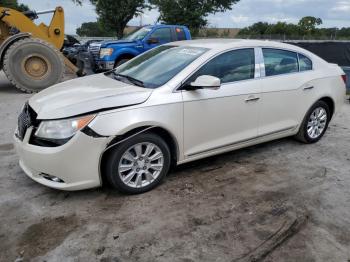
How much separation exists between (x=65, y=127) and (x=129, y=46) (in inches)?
331

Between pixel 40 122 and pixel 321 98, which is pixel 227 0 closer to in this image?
pixel 321 98

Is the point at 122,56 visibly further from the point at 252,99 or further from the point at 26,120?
the point at 26,120

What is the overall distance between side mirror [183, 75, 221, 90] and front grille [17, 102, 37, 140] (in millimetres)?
1676

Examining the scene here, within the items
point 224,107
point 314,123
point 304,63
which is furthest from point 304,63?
point 224,107

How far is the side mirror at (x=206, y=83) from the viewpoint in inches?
142

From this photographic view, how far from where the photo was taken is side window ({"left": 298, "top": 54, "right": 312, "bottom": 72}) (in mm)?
4953

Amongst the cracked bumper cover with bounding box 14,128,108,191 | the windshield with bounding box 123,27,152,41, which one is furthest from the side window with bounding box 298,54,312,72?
the windshield with bounding box 123,27,152,41

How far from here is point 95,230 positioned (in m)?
3.04

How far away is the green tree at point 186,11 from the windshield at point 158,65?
77.4 feet

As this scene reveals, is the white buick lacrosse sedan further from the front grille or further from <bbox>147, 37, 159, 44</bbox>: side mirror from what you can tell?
<bbox>147, 37, 159, 44</bbox>: side mirror

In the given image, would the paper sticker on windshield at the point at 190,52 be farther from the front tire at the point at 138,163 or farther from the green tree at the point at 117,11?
the green tree at the point at 117,11

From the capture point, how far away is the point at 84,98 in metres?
3.42

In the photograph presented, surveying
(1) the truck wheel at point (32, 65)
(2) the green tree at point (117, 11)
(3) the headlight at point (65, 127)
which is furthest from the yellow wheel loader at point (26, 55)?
(2) the green tree at point (117, 11)

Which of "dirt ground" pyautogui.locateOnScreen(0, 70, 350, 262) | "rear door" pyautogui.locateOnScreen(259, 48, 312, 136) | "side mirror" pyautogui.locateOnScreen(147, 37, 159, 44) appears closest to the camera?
"dirt ground" pyautogui.locateOnScreen(0, 70, 350, 262)
